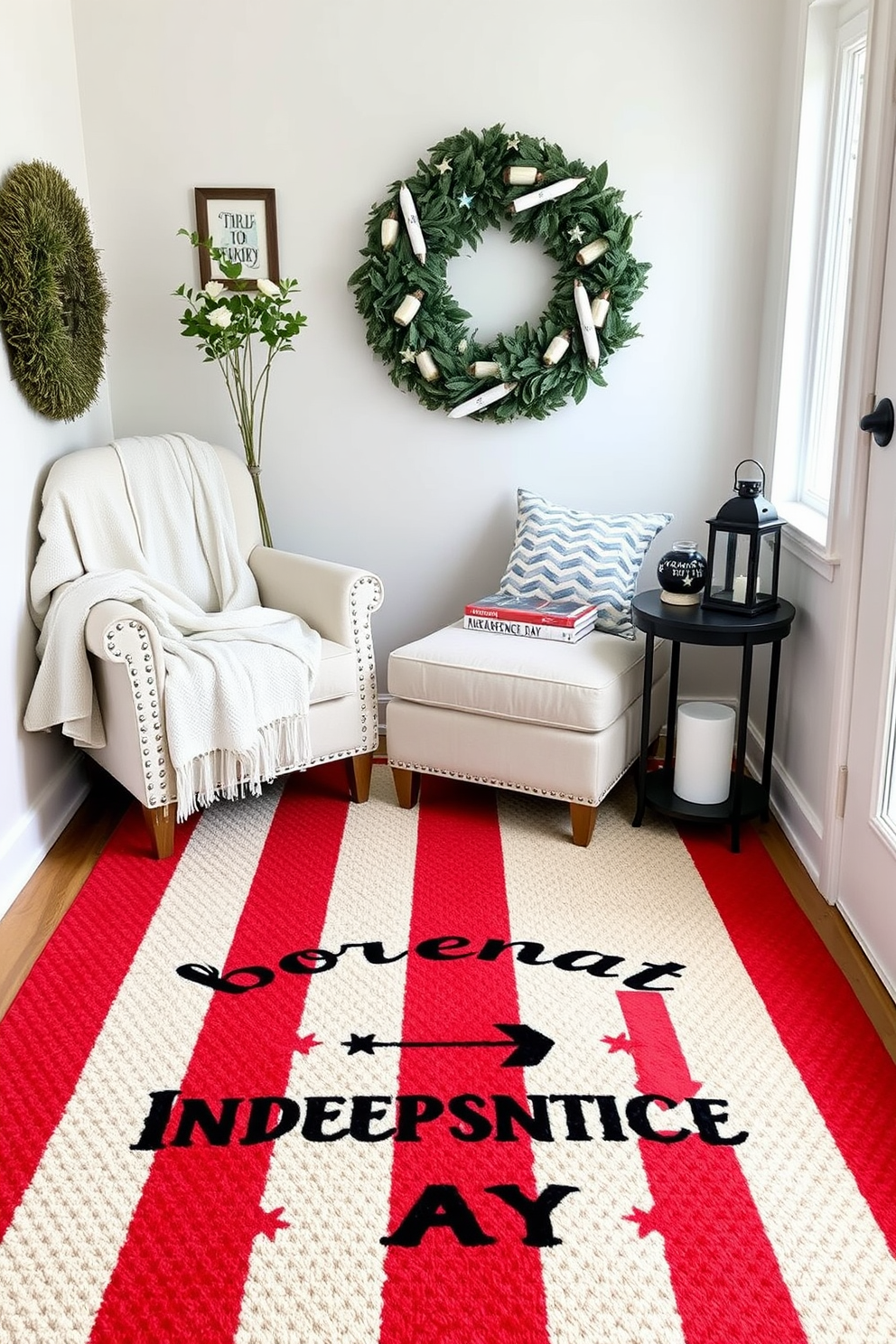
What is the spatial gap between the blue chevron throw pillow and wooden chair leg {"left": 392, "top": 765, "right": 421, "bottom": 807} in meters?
0.62

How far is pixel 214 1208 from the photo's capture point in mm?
1679

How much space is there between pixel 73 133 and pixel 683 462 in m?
1.98

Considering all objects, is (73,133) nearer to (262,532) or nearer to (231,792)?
(262,532)

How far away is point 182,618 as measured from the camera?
2.97m

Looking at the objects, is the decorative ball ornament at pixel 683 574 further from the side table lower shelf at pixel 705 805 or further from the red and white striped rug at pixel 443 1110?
the red and white striped rug at pixel 443 1110

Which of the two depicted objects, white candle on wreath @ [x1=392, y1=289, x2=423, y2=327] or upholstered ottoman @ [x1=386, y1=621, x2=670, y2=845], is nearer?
upholstered ottoman @ [x1=386, y1=621, x2=670, y2=845]

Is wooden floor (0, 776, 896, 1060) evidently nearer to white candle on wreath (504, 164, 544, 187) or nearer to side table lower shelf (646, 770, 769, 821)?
side table lower shelf (646, 770, 769, 821)

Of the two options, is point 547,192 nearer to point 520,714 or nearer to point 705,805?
point 520,714

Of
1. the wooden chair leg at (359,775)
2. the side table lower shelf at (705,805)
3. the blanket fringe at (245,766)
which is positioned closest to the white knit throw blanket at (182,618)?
the blanket fringe at (245,766)

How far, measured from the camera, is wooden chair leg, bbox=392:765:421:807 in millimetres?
3090

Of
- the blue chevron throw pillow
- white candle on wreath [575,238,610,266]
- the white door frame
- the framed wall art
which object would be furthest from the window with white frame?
the framed wall art

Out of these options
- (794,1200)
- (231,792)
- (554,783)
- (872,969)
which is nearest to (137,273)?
(231,792)

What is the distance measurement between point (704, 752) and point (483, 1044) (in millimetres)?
1127

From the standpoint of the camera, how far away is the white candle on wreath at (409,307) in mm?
3340
